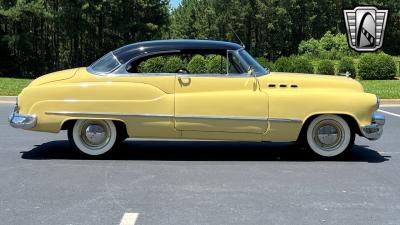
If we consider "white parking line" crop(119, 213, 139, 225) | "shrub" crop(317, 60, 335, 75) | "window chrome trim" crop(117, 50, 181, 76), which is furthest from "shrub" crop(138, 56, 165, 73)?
"shrub" crop(317, 60, 335, 75)

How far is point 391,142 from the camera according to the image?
9.37 m

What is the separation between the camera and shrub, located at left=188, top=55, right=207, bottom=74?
25.5ft

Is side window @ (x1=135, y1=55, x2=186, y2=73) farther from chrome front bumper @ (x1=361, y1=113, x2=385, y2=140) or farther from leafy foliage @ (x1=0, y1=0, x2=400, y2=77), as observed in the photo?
leafy foliage @ (x1=0, y1=0, x2=400, y2=77)

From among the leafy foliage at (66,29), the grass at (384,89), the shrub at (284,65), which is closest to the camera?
the grass at (384,89)

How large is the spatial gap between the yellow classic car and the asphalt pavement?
39 centimetres

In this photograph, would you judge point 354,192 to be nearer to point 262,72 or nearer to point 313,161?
point 313,161

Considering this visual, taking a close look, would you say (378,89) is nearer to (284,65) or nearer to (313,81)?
(284,65)

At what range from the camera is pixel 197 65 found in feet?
26.7

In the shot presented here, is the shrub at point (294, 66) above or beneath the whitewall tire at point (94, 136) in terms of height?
above

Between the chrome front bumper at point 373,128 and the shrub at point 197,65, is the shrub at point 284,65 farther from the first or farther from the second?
the chrome front bumper at point 373,128

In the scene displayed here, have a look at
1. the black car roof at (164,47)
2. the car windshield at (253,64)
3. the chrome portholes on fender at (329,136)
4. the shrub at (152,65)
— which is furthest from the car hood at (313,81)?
the shrub at (152,65)

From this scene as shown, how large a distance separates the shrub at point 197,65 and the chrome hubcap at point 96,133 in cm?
147

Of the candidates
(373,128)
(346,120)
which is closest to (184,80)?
(346,120)

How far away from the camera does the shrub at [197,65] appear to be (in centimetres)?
776
